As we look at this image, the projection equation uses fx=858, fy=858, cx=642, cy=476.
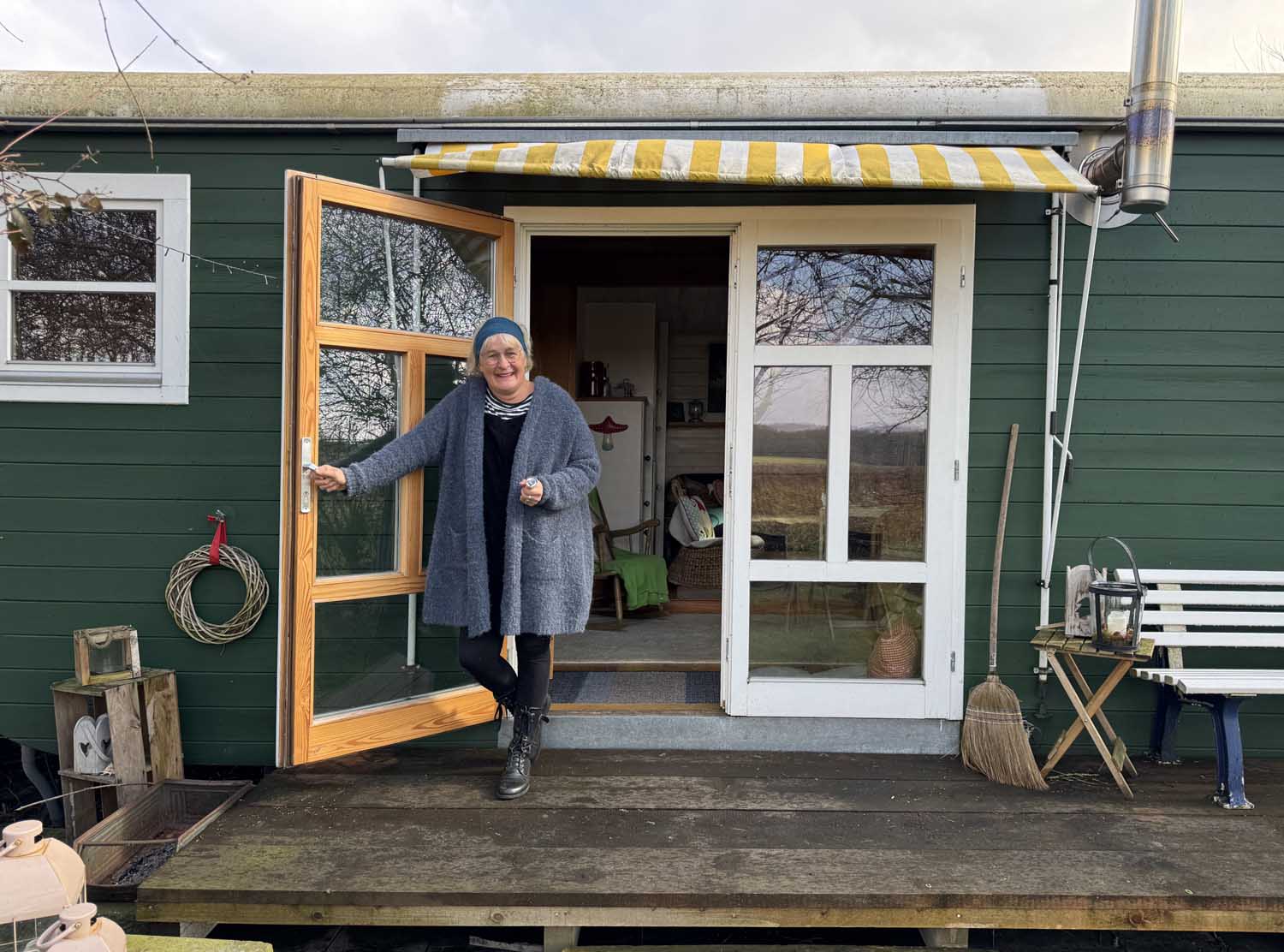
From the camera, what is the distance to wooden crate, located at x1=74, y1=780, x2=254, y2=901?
269 centimetres

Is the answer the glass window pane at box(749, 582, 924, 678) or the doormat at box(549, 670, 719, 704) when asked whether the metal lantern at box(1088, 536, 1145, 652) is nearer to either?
the glass window pane at box(749, 582, 924, 678)

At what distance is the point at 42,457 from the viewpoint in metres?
3.36

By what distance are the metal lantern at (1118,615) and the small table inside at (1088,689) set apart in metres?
0.03

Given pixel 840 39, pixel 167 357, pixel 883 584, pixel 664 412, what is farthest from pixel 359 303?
pixel 840 39

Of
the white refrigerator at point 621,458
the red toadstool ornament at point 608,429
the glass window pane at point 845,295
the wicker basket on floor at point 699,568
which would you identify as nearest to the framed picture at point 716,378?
the white refrigerator at point 621,458

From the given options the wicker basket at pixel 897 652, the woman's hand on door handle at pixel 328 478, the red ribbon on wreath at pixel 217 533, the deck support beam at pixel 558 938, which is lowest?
the deck support beam at pixel 558 938

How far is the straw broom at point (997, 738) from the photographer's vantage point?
303 centimetres

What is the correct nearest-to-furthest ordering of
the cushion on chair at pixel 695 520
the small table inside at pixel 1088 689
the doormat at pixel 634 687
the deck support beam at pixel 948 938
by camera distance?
the deck support beam at pixel 948 938
the small table inside at pixel 1088 689
the doormat at pixel 634 687
the cushion on chair at pixel 695 520

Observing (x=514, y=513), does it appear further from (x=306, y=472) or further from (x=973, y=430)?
(x=973, y=430)

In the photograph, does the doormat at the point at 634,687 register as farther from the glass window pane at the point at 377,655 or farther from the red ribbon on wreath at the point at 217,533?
the red ribbon on wreath at the point at 217,533

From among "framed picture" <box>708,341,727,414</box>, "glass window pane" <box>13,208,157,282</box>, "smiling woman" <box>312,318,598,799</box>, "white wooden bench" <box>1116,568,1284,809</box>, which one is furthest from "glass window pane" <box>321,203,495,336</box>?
"framed picture" <box>708,341,727,414</box>

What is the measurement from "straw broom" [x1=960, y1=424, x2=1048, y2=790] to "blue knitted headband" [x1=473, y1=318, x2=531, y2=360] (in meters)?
2.05

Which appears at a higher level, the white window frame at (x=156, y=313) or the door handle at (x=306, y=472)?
the white window frame at (x=156, y=313)

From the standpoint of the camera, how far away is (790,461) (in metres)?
3.39
